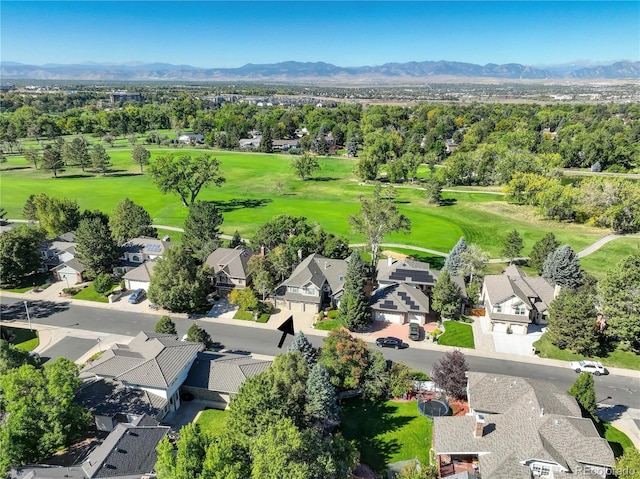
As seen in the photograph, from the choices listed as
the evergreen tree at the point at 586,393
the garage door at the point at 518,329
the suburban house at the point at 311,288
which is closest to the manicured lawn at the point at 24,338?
the suburban house at the point at 311,288

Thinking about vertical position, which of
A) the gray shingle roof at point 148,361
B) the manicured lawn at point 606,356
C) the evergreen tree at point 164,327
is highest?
the gray shingle roof at point 148,361

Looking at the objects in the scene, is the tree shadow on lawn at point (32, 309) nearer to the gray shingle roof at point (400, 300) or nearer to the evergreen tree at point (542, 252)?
the gray shingle roof at point (400, 300)

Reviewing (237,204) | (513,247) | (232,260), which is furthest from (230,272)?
(237,204)

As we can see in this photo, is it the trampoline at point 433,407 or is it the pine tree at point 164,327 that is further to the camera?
the pine tree at point 164,327

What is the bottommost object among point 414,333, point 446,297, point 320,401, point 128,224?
point 414,333

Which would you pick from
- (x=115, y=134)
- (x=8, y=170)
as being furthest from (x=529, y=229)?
(x=115, y=134)

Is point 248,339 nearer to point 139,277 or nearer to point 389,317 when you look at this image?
point 389,317

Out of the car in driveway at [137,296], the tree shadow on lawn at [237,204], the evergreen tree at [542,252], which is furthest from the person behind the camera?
the tree shadow on lawn at [237,204]
